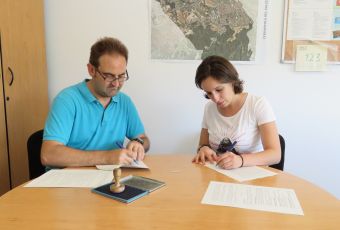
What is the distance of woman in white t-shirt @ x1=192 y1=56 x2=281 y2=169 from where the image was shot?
174 centimetres

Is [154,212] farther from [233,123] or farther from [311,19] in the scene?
[311,19]

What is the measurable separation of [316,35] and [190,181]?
1.60 metres

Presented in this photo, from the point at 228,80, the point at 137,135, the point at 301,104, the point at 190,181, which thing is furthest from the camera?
the point at 301,104

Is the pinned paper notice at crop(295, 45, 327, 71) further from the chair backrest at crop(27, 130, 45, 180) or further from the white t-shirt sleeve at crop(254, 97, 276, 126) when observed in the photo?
the chair backrest at crop(27, 130, 45, 180)

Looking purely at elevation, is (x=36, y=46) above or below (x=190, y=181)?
above

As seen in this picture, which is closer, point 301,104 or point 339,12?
point 339,12

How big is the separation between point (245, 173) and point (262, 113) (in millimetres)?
412

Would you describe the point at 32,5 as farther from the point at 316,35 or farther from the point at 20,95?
the point at 316,35

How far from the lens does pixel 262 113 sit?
5.98 feet

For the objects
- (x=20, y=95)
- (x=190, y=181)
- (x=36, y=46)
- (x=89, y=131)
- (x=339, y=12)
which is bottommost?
(x=190, y=181)

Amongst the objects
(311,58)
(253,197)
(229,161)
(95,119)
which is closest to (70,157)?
(95,119)

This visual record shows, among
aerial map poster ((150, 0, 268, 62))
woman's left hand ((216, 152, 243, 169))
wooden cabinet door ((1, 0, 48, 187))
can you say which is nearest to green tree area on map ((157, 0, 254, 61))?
aerial map poster ((150, 0, 268, 62))

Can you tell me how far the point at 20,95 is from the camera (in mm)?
2318

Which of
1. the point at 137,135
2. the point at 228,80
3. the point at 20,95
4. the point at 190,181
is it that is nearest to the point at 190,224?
the point at 190,181
